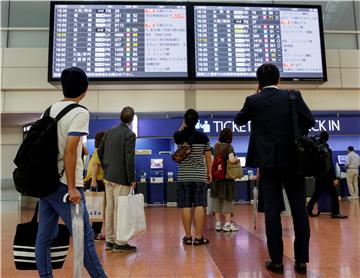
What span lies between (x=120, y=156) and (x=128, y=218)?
2.29 feet

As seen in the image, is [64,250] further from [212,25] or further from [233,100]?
[233,100]

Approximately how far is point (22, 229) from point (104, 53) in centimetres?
384

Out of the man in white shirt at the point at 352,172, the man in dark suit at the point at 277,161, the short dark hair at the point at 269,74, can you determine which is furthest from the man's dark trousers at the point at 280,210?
the man in white shirt at the point at 352,172

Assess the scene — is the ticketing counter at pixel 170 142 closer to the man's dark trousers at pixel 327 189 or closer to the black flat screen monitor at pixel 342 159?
the black flat screen monitor at pixel 342 159

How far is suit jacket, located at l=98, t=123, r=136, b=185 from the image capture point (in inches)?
140

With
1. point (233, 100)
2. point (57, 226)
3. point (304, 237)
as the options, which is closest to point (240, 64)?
point (233, 100)

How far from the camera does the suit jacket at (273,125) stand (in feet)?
8.88

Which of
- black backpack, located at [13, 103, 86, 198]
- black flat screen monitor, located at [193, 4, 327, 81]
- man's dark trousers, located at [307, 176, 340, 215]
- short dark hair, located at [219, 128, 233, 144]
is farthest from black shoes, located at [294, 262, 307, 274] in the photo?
man's dark trousers, located at [307, 176, 340, 215]

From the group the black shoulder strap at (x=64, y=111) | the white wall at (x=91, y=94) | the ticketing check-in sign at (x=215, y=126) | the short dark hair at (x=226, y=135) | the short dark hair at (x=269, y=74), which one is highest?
the white wall at (x=91, y=94)

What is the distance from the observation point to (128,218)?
3244mm

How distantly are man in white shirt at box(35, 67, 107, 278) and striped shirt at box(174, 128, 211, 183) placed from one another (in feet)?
6.31

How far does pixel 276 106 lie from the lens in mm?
2771

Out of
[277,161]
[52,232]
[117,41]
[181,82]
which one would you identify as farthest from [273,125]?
[117,41]

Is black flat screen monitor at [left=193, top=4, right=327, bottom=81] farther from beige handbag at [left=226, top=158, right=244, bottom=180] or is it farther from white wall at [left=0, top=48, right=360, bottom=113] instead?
white wall at [left=0, top=48, right=360, bottom=113]
